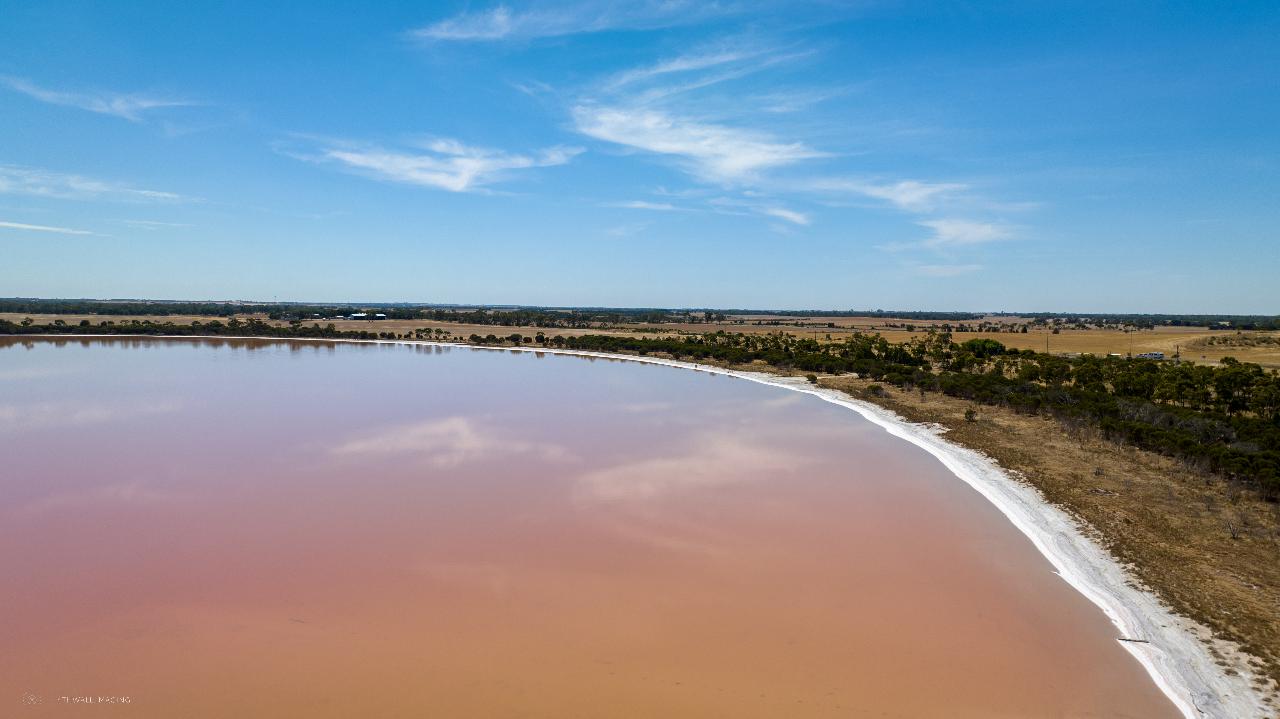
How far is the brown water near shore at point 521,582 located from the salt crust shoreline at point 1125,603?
26 cm

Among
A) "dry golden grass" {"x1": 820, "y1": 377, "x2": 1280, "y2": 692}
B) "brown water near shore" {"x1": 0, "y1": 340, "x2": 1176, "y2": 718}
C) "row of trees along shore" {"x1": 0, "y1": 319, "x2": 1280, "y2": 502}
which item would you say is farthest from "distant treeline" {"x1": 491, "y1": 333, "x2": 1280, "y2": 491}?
"brown water near shore" {"x1": 0, "y1": 340, "x2": 1176, "y2": 718}

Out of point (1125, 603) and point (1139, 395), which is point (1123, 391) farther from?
point (1125, 603)

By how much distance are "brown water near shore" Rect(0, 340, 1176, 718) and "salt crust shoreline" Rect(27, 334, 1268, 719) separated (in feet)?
0.86

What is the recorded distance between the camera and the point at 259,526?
1256 centimetres

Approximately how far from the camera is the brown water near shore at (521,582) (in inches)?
296

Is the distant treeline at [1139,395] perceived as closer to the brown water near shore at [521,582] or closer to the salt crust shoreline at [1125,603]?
the salt crust shoreline at [1125,603]

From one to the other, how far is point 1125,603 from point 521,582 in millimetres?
9044

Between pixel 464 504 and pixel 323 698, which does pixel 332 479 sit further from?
pixel 323 698

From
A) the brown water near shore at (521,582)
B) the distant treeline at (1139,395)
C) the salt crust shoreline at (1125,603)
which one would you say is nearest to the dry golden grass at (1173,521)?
the salt crust shoreline at (1125,603)

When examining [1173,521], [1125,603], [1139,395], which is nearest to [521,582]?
[1125,603]

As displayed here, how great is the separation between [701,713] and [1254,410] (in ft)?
84.3

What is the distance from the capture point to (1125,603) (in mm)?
9070

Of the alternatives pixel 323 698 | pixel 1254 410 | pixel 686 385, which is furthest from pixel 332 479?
pixel 1254 410

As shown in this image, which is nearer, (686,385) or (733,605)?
(733,605)
